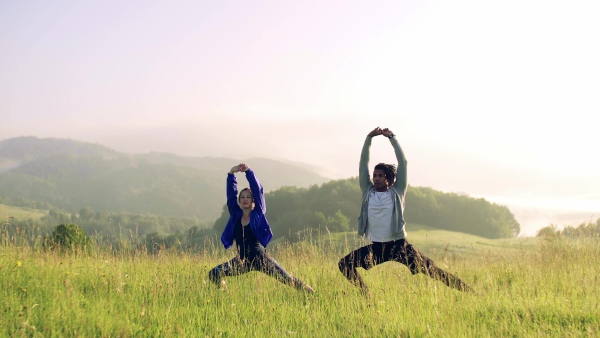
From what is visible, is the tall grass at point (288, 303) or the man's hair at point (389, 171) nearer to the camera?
the tall grass at point (288, 303)

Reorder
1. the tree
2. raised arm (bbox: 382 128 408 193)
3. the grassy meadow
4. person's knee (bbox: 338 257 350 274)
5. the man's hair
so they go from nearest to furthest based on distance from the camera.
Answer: the grassy meadow → person's knee (bbox: 338 257 350 274) → raised arm (bbox: 382 128 408 193) → the man's hair → the tree

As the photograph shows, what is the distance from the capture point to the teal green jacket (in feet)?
21.9

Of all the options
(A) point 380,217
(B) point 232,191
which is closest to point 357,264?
(A) point 380,217

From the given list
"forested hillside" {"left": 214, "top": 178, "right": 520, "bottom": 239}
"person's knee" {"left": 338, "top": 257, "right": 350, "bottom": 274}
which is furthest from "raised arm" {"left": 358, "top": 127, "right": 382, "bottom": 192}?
"forested hillside" {"left": 214, "top": 178, "right": 520, "bottom": 239}

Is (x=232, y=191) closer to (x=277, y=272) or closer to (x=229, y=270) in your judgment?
(x=229, y=270)

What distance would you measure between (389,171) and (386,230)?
0.85 meters

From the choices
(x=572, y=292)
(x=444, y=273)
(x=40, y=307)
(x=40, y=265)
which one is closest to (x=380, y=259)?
(x=444, y=273)

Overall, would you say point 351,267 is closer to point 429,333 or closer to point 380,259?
point 380,259

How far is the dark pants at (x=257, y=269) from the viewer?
6914 millimetres

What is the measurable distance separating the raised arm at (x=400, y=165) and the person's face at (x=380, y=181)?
15 centimetres

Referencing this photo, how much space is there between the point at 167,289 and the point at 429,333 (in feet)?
11.9

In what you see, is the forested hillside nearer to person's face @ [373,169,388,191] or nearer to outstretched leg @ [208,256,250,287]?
outstretched leg @ [208,256,250,287]

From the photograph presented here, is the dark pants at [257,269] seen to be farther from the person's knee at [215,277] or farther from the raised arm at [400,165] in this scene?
the raised arm at [400,165]

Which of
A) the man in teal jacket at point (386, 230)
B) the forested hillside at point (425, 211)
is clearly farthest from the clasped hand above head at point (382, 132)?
the forested hillside at point (425, 211)
